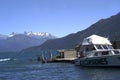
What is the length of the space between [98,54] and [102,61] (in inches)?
86.4

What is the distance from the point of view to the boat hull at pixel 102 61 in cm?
6569

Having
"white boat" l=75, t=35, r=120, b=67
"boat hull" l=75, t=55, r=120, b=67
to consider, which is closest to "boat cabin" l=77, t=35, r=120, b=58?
"white boat" l=75, t=35, r=120, b=67

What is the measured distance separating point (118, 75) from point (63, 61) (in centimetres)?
3553

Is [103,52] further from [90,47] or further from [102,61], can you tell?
[90,47]

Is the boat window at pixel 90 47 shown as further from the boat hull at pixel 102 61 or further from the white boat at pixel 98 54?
the boat hull at pixel 102 61

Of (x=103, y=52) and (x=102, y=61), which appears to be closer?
(x=102, y=61)

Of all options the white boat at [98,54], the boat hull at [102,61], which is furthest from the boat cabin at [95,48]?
the boat hull at [102,61]

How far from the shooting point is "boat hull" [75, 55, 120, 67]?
65.7 meters

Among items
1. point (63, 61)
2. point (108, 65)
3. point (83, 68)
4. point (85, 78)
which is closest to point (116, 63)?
point (108, 65)

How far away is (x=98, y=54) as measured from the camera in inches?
2746

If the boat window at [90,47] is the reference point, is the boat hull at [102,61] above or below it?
below

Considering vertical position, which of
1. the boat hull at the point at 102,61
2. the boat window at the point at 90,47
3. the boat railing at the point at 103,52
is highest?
the boat window at the point at 90,47

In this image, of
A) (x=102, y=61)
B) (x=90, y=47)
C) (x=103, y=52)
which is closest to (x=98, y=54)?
(x=103, y=52)

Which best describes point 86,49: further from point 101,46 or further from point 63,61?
point 63,61
